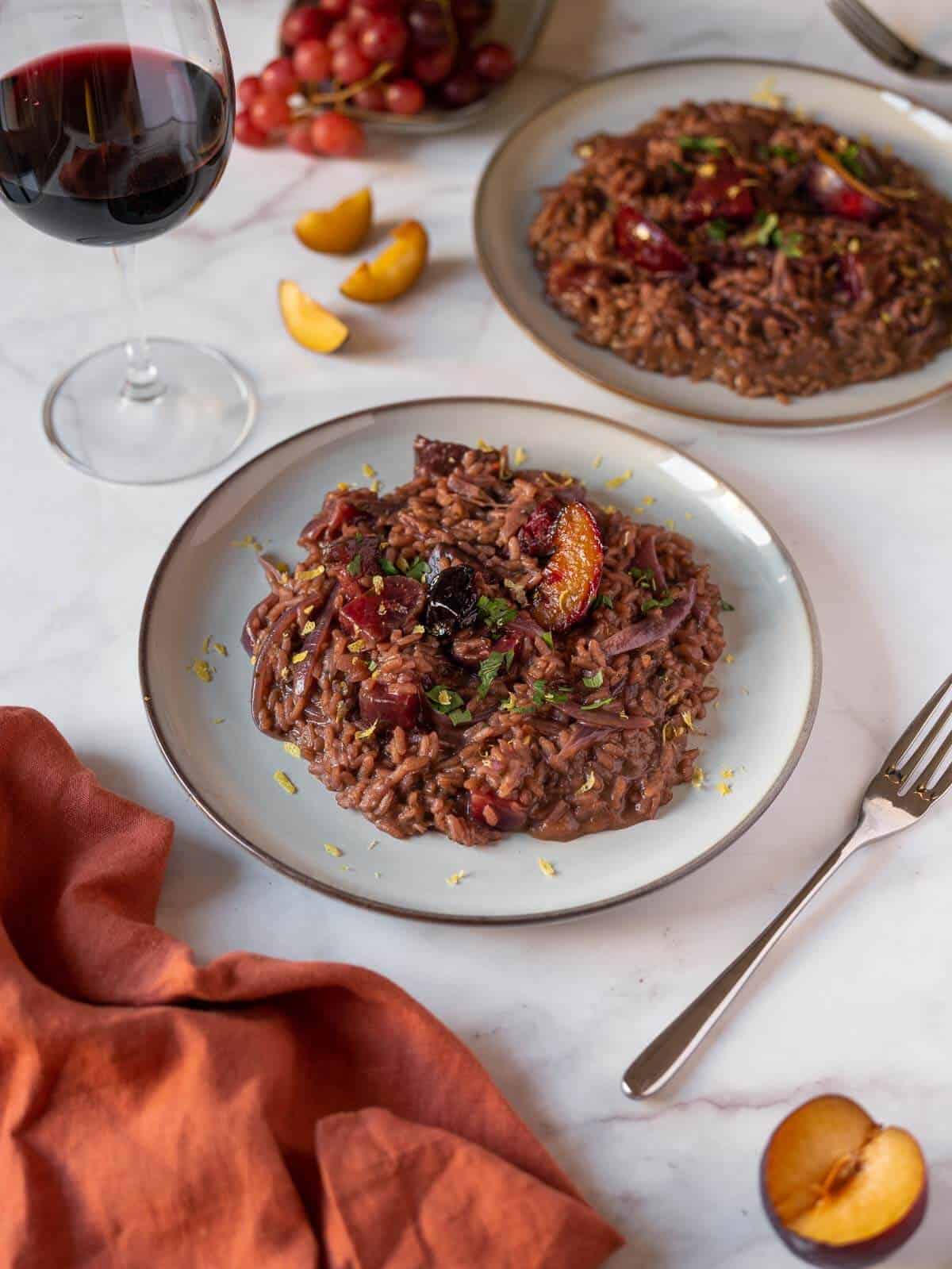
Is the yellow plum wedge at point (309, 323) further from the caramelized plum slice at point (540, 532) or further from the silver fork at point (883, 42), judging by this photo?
the silver fork at point (883, 42)

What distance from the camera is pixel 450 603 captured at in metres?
2.11

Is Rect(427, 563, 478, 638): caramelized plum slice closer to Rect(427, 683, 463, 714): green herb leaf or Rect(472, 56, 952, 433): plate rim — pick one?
Rect(427, 683, 463, 714): green herb leaf

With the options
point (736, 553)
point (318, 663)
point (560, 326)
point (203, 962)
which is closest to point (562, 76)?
point (560, 326)

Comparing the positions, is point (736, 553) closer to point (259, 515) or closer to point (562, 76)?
point (259, 515)

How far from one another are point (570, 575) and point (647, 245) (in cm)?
106

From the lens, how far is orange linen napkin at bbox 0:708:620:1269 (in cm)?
160

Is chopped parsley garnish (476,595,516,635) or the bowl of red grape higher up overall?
the bowl of red grape

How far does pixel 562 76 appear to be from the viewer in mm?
3709

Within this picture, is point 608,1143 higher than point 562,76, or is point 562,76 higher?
point 562,76

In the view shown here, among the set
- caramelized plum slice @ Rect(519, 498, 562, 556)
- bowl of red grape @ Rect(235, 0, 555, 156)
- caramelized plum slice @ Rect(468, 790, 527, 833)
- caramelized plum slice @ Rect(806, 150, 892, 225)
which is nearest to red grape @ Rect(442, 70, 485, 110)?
bowl of red grape @ Rect(235, 0, 555, 156)

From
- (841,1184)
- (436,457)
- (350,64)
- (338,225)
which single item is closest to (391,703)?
(436,457)

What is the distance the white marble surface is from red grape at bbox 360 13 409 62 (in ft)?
0.85

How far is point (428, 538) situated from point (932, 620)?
3.25 ft

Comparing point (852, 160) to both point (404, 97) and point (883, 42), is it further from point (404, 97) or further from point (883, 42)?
point (404, 97)
